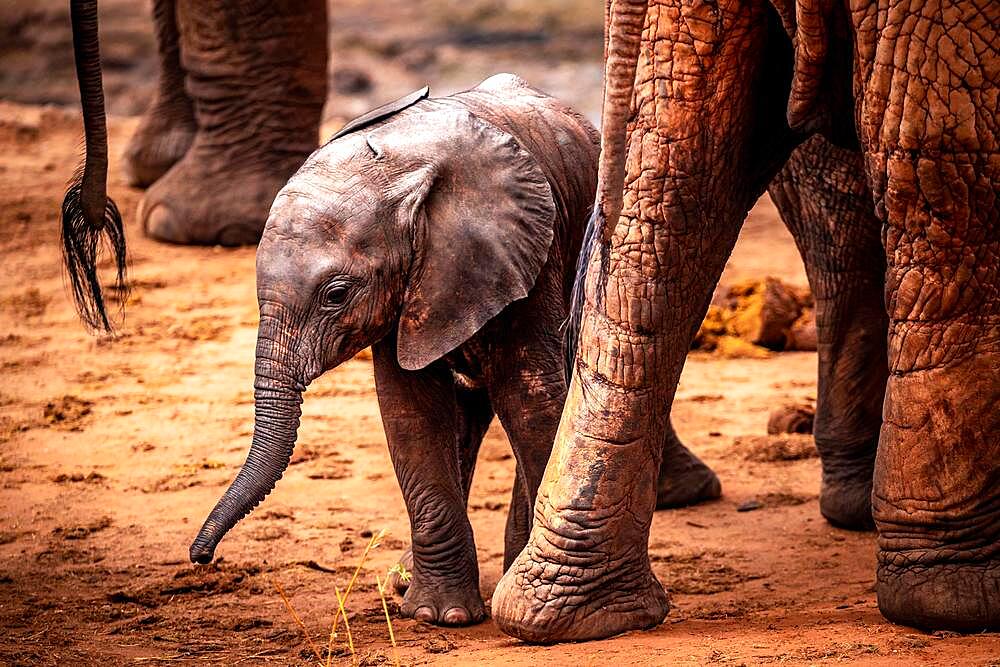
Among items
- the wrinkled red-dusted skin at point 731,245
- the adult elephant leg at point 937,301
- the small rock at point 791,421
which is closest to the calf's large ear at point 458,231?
the wrinkled red-dusted skin at point 731,245

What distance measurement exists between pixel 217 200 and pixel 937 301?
18.5ft

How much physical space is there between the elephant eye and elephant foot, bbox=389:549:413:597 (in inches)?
36.4

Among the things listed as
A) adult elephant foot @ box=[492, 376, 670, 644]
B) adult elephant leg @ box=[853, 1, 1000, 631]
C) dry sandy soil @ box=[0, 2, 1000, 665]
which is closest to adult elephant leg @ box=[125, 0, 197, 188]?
dry sandy soil @ box=[0, 2, 1000, 665]

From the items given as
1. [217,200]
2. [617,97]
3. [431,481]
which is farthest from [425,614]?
[217,200]

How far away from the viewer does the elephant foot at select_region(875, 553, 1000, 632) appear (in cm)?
354

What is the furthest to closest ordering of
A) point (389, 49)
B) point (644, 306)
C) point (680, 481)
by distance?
point (389, 49) < point (680, 481) < point (644, 306)

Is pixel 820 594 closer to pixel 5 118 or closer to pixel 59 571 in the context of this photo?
pixel 59 571

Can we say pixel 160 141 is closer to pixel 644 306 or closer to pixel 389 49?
pixel 389 49

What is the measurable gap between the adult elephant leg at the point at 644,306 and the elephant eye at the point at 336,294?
1.83 ft

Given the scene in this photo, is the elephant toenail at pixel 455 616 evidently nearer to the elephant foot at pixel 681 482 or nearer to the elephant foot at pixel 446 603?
the elephant foot at pixel 446 603

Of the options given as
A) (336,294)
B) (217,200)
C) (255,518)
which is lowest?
(255,518)

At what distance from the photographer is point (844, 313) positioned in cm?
502

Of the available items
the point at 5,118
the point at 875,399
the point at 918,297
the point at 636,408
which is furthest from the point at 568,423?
the point at 5,118

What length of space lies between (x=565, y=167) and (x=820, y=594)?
1273 millimetres
